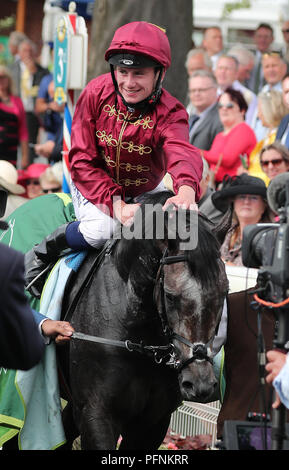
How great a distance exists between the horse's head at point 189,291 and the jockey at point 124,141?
1.24ft

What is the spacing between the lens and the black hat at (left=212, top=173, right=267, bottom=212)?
706 centimetres

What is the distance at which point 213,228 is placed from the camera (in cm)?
445

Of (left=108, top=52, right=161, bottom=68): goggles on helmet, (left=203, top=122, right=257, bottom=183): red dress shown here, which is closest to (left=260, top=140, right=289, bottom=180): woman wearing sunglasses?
(left=203, top=122, right=257, bottom=183): red dress

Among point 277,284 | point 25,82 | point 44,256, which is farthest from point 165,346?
point 25,82

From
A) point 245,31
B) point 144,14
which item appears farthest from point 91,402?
point 245,31

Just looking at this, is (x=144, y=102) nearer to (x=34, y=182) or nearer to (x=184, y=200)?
(x=184, y=200)

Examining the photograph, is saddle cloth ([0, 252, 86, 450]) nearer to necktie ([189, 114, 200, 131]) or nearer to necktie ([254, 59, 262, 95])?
necktie ([189, 114, 200, 131])

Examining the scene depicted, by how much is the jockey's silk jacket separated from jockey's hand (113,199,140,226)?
0.55 ft

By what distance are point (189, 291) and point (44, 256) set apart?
1500mm

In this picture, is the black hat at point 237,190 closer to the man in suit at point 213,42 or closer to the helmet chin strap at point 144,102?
the helmet chin strap at point 144,102

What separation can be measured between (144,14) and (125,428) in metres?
6.24

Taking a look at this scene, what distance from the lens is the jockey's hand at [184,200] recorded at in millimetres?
4344

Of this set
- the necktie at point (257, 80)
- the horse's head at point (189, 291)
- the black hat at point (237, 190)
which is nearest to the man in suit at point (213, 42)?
the necktie at point (257, 80)

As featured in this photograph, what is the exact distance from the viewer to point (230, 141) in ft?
29.6
